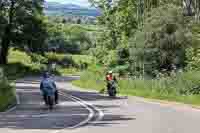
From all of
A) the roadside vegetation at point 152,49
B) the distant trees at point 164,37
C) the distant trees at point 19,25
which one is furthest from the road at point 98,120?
the distant trees at point 19,25

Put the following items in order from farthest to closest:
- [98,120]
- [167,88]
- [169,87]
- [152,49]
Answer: [152,49], [167,88], [169,87], [98,120]

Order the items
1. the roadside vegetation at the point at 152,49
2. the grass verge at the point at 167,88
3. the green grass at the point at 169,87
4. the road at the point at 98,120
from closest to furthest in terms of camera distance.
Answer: the road at the point at 98,120, the grass verge at the point at 167,88, the green grass at the point at 169,87, the roadside vegetation at the point at 152,49

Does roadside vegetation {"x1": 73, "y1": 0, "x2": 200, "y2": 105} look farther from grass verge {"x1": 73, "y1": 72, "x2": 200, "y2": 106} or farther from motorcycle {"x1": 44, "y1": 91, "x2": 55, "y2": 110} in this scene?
motorcycle {"x1": 44, "y1": 91, "x2": 55, "y2": 110}

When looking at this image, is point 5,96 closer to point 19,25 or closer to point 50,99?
point 50,99

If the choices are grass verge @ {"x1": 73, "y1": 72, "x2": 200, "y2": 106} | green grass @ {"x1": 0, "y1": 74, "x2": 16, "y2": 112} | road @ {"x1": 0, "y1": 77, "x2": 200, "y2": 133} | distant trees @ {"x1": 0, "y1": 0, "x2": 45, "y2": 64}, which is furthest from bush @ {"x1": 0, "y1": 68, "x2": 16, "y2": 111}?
distant trees @ {"x1": 0, "y1": 0, "x2": 45, "y2": 64}

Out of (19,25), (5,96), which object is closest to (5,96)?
(5,96)

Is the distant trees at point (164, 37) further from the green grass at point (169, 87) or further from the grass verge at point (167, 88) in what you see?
the green grass at point (169, 87)

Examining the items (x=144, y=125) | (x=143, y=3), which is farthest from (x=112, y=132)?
(x=143, y=3)

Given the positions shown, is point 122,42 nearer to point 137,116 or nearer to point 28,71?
point 28,71

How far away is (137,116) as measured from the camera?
2578 cm

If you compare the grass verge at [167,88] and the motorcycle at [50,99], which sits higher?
the motorcycle at [50,99]

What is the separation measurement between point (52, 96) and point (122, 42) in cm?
4539

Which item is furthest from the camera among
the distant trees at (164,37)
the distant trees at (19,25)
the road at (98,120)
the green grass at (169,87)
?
the distant trees at (19,25)

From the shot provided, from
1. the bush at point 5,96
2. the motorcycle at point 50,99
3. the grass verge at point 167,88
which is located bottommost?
the grass verge at point 167,88
